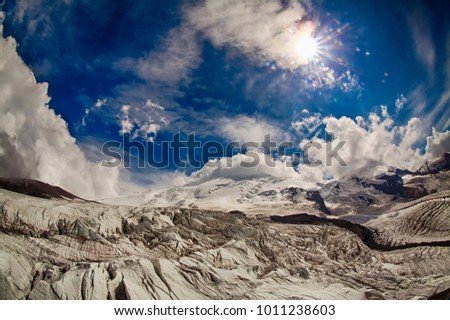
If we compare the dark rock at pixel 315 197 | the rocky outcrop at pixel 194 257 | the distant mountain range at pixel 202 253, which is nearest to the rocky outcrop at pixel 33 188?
the distant mountain range at pixel 202 253

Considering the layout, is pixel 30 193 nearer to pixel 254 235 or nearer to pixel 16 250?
pixel 16 250

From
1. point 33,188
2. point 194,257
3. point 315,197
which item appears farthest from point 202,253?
point 315,197

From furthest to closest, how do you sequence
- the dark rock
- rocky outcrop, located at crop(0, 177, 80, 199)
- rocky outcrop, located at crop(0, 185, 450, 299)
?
the dark rock, rocky outcrop, located at crop(0, 177, 80, 199), rocky outcrop, located at crop(0, 185, 450, 299)

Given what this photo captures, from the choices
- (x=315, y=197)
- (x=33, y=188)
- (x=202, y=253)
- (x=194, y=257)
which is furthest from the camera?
(x=315, y=197)

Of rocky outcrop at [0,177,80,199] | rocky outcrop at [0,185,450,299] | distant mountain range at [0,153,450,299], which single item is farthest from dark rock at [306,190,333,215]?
rocky outcrop at [0,177,80,199]

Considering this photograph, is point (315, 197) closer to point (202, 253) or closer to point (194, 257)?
point (202, 253)

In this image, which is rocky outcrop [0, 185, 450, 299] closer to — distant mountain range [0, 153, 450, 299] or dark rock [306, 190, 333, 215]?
distant mountain range [0, 153, 450, 299]

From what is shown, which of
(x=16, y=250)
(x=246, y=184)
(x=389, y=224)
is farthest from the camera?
(x=246, y=184)

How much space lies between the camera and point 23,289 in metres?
8.95

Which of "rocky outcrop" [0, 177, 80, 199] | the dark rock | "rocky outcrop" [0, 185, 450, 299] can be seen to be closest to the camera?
"rocky outcrop" [0, 185, 450, 299]

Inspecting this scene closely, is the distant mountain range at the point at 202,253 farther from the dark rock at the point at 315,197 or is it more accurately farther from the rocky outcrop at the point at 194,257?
the dark rock at the point at 315,197

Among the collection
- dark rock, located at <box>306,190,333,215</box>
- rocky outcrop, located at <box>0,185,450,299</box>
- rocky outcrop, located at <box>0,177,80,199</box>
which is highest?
dark rock, located at <box>306,190,333,215</box>
